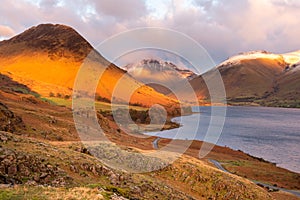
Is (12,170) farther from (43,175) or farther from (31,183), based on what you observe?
(31,183)

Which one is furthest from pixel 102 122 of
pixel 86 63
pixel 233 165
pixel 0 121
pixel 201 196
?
pixel 86 63

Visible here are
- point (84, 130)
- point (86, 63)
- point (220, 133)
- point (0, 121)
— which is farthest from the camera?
point (86, 63)

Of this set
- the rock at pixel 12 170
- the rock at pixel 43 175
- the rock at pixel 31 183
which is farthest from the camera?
the rock at pixel 43 175

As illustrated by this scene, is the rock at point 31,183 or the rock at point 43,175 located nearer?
the rock at point 31,183

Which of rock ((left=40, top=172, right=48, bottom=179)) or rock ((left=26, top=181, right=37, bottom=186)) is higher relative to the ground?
rock ((left=40, top=172, right=48, bottom=179))

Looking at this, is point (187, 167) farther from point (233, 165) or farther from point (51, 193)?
point (233, 165)

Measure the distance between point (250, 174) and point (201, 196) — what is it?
988 inches

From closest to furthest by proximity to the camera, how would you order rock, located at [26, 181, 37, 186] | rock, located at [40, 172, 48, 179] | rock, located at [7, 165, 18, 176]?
rock, located at [26, 181, 37, 186], rock, located at [7, 165, 18, 176], rock, located at [40, 172, 48, 179]

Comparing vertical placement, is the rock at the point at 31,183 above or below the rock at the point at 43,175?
below

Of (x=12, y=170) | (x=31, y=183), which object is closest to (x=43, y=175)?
(x=12, y=170)

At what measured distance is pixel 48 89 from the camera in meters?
142

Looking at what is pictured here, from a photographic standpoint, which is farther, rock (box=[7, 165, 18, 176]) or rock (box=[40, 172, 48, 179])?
rock (box=[40, 172, 48, 179])

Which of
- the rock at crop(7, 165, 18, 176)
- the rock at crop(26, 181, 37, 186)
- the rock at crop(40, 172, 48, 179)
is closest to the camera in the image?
the rock at crop(26, 181, 37, 186)

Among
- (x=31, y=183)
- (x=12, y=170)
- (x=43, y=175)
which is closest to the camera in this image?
(x=31, y=183)
